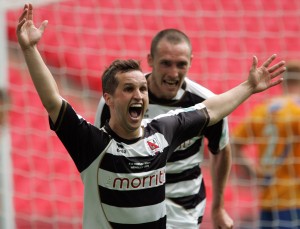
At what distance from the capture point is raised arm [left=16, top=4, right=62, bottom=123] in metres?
3.13

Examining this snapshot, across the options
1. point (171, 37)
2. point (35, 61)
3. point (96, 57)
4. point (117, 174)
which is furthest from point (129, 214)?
point (96, 57)

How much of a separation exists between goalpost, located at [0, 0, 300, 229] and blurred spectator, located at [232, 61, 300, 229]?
1.01 feet

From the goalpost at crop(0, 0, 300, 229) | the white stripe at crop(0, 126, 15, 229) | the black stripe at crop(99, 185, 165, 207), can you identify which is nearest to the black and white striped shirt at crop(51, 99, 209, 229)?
the black stripe at crop(99, 185, 165, 207)

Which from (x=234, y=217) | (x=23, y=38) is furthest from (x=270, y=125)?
(x=23, y=38)

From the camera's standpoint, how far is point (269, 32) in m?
7.73

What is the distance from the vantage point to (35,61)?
313cm

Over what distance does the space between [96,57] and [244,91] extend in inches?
153

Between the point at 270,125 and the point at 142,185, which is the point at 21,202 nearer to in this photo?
the point at 270,125

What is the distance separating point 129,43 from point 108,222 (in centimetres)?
423

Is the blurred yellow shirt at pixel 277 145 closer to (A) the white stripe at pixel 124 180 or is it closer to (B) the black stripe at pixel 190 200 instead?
(B) the black stripe at pixel 190 200

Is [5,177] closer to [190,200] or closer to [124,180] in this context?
[190,200]

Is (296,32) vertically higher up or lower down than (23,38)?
higher up

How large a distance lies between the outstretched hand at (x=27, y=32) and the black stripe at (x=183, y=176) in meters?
1.35

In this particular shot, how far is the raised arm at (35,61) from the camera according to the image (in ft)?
10.3
